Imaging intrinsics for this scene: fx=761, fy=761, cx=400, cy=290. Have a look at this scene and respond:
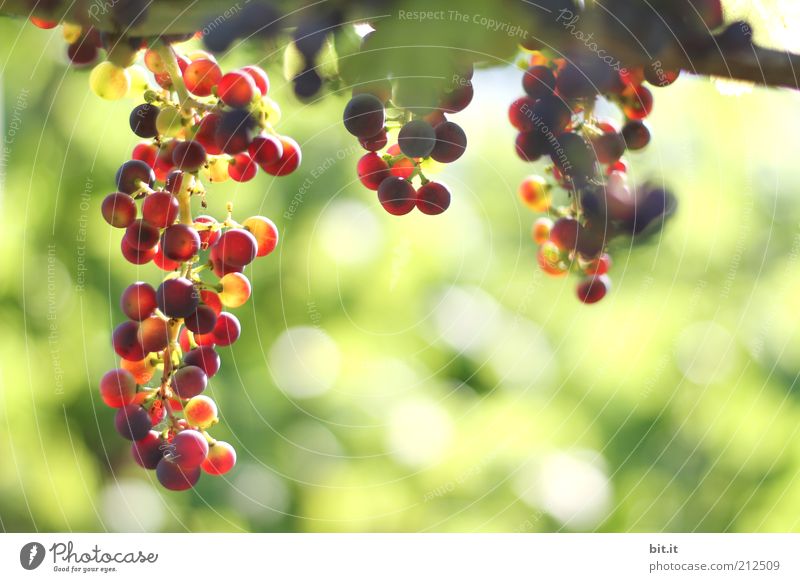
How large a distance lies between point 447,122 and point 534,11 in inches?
4.4

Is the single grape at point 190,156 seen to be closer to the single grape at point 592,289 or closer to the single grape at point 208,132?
the single grape at point 208,132

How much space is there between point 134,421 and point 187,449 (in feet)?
0.14

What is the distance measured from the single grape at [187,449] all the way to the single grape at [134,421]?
0.02 m

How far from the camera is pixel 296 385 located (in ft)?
4.57

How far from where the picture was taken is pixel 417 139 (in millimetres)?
525

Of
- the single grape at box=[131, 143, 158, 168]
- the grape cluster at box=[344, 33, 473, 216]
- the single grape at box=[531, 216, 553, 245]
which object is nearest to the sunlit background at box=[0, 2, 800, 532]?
the single grape at box=[531, 216, 553, 245]

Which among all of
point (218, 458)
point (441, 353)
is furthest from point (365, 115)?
point (441, 353)

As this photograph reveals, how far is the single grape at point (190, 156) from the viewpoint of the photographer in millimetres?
450

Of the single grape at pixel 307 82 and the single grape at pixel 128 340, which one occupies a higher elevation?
the single grape at pixel 307 82

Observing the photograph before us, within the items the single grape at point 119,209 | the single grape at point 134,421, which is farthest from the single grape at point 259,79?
the single grape at point 134,421

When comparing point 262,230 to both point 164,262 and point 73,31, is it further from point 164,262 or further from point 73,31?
point 73,31

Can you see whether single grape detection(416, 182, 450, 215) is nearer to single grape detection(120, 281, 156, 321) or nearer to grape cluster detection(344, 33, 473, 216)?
→ grape cluster detection(344, 33, 473, 216)
